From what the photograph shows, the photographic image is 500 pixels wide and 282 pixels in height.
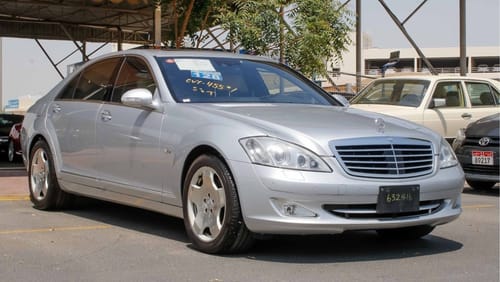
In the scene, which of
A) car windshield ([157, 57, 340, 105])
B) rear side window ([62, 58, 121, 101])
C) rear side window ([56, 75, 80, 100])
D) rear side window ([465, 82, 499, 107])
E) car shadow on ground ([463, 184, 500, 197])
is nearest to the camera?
car windshield ([157, 57, 340, 105])

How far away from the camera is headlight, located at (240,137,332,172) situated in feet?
16.6

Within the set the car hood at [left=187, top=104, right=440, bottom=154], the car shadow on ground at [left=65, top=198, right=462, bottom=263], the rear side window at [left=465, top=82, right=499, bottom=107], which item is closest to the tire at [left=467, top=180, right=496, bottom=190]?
the rear side window at [left=465, top=82, right=499, bottom=107]

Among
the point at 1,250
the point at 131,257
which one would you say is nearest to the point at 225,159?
the point at 131,257

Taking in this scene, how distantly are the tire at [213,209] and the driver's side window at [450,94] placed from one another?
7074 millimetres

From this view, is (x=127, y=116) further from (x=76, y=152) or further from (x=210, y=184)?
(x=210, y=184)

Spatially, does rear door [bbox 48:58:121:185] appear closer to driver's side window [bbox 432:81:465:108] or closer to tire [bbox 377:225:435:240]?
tire [bbox 377:225:435:240]

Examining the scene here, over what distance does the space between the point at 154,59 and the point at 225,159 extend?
5.31 feet

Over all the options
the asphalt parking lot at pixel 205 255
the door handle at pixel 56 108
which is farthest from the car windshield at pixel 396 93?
the door handle at pixel 56 108

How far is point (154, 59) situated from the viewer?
645 centimetres

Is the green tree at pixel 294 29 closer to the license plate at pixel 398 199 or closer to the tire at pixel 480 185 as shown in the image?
the tire at pixel 480 185

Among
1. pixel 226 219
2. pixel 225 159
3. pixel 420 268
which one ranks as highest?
pixel 225 159

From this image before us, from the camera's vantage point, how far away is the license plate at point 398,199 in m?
5.17

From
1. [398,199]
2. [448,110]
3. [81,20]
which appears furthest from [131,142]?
[81,20]

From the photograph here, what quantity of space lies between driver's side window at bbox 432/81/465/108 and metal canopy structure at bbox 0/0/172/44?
10.3 m
